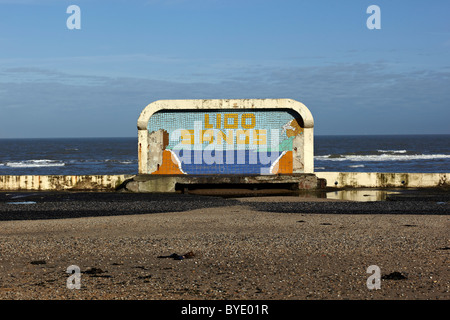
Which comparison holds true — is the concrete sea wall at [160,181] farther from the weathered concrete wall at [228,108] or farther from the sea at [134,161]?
the sea at [134,161]

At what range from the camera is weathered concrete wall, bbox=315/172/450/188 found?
65.5 feet

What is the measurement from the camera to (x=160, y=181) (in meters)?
19.1

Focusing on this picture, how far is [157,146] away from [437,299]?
1525 cm

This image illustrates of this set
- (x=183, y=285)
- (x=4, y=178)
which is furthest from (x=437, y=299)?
(x=4, y=178)

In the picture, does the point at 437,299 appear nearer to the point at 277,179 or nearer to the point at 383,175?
the point at 277,179

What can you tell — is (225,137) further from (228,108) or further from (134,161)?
(134,161)

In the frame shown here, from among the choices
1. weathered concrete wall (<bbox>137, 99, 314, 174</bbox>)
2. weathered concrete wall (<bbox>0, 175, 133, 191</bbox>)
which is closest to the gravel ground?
weathered concrete wall (<bbox>137, 99, 314, 174</bbox>)

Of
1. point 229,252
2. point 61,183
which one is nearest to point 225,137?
point 61,183

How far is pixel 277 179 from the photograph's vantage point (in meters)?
19.0

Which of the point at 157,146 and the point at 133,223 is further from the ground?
the point at 157,146

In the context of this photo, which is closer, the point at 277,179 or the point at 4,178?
the point at 277,179

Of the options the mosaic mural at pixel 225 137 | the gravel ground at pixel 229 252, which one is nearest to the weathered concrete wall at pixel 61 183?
the mosaic mural at pixel 225 137

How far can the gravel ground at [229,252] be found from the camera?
237 inches

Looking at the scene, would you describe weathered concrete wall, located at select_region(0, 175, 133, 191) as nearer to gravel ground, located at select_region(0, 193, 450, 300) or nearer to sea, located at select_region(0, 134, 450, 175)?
gravel ground, located at select_region(0, 193, 450, 300)
